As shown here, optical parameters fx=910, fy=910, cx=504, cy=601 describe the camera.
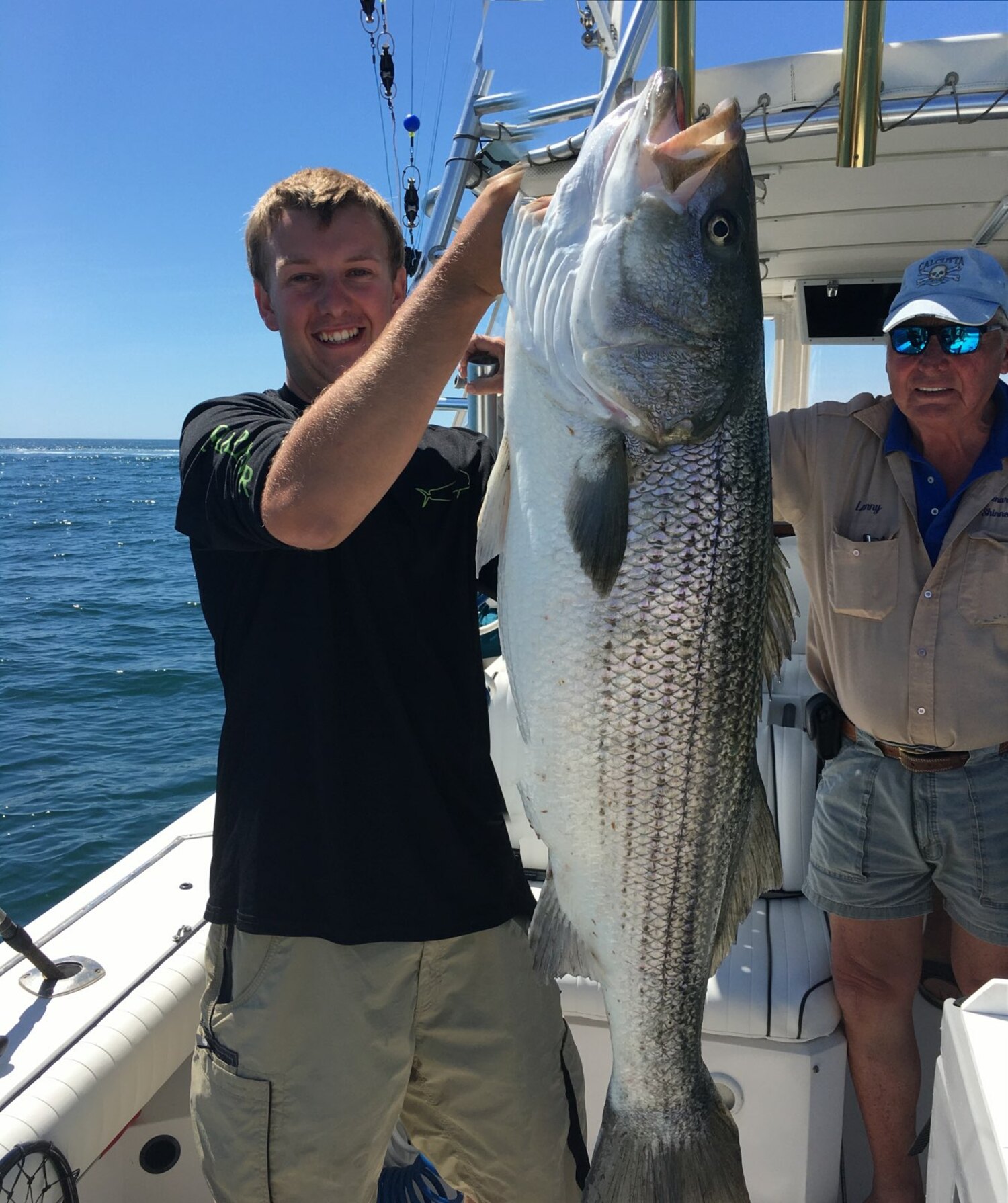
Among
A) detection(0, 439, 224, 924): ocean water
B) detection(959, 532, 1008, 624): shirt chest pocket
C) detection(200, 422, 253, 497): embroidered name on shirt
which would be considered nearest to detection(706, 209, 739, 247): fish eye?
detection(200, 422, 253, 497): embroidered name on shirt

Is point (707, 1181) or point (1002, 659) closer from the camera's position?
point (707, 1181)

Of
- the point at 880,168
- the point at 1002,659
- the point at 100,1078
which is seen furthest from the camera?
the point at 880,168

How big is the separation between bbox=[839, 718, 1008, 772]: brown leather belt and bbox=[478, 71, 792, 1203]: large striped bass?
4.22 ft

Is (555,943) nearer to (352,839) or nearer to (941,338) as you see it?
(352,839)

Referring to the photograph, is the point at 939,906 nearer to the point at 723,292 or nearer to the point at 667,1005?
the point at 667,1005

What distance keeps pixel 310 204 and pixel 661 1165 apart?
203cm

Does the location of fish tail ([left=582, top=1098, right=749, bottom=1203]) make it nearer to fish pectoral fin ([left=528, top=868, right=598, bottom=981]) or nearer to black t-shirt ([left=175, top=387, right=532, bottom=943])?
fish pectoral fin ([left=528, top=868, right=598, bottom=981])

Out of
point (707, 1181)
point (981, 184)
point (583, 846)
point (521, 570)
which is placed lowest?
point (707, 1181)

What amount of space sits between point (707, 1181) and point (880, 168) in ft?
12.3

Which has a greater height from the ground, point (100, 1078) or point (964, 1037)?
point (964, 1037)

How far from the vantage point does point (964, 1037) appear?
1.45 meters

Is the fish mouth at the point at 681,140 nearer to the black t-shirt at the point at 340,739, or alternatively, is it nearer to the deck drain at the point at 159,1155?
the black t-shirt at the point at 340,739

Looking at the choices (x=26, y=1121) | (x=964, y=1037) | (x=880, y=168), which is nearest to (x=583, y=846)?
(x=964, y=1037)

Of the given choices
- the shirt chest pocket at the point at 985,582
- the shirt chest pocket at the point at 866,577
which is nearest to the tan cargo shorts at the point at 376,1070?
the shirt chest pocket at the point at 866,577
